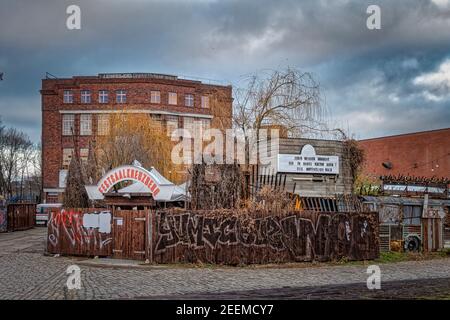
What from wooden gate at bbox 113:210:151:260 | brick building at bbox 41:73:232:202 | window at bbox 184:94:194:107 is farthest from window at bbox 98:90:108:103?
wooden gate at bbox 113:210:151:260

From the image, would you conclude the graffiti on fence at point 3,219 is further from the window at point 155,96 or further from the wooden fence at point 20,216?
the window at point 155,96

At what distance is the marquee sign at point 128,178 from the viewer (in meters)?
23.4

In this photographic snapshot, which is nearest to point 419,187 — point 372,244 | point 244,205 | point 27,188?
point 372,244

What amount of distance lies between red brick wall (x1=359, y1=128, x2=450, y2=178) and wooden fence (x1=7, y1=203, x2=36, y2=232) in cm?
3165

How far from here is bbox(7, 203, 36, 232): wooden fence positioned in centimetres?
4685

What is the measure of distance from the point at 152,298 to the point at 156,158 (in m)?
30.8

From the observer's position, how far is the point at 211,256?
68.7ft

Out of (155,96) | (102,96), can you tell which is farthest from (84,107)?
(155,96)

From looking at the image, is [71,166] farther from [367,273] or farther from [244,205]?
[367,273]

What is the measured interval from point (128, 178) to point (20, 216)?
93.2 feet

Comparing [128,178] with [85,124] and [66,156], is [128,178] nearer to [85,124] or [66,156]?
[66,156]

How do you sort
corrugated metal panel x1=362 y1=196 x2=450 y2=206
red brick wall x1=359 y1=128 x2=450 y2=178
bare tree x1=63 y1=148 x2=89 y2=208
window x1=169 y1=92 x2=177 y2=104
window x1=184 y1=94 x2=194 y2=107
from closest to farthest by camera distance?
corrugated metal panel x1=362 y1=196 x2=450 y2=206, bare tree x1=63 y1=148 x2=89 y2=208, red brick wall x1=359 y1=128 x2=450 y2=178, window x1=169 y1=92 x2=177 y2=104, window x1=184 y1=94 x2=194 y2=107

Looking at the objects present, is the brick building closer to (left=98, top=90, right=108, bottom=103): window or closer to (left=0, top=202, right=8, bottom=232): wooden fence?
(left=98, top=90, right=108, bottom=103): window
